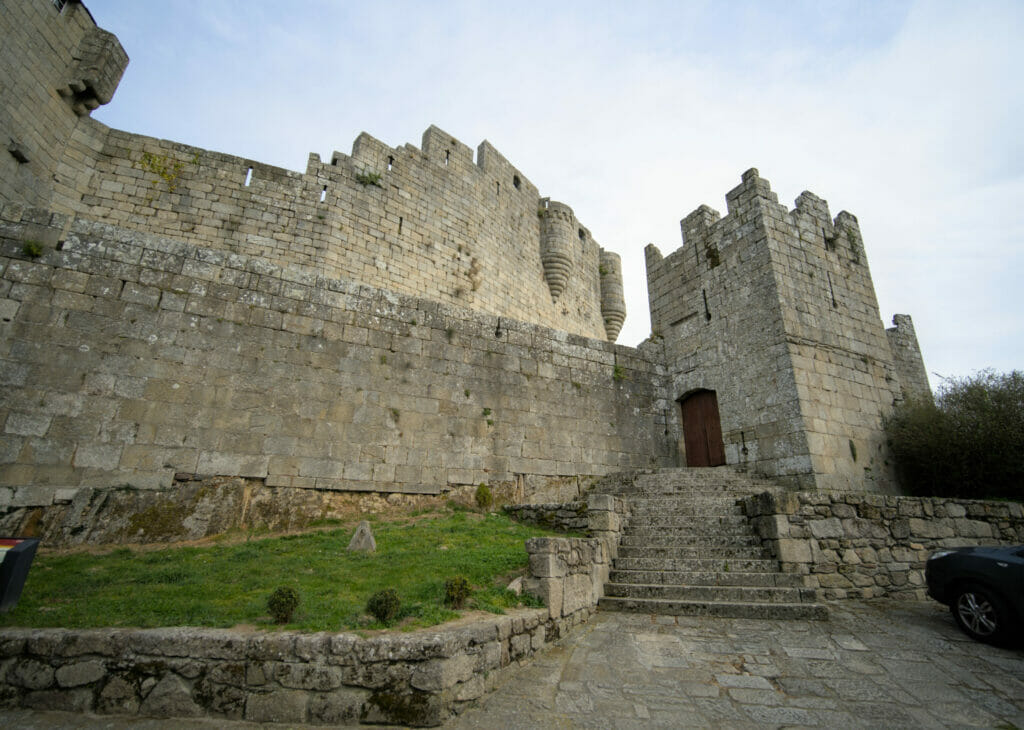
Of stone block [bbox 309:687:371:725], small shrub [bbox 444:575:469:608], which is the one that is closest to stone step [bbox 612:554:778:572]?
small shrub [bbox 444:575:469:608]

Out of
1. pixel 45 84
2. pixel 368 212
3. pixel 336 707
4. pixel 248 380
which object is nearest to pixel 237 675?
pixel 336 707

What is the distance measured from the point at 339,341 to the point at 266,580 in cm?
473

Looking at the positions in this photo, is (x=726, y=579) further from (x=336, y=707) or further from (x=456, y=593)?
(x=336, y=707)

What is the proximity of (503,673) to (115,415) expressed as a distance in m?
6.85

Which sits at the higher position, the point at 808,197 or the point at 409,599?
the point at 808,197

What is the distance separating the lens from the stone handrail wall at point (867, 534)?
681cm

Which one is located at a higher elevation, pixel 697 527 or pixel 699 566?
pixel 697 527

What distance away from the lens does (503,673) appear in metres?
4.26

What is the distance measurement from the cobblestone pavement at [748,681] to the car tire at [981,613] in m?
0.15

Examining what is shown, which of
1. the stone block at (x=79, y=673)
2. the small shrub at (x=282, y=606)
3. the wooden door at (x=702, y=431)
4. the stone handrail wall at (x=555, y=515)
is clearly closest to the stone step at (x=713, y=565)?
the stone handrail wall at (x=555, y=515)

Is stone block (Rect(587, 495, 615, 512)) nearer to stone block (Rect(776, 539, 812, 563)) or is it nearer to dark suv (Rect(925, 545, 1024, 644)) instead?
stone block (Rect(776, 539, 812, 563))

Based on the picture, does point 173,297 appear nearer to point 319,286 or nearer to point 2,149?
point 319,286

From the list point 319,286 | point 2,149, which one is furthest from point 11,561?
point 2,149

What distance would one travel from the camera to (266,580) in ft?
17.0
